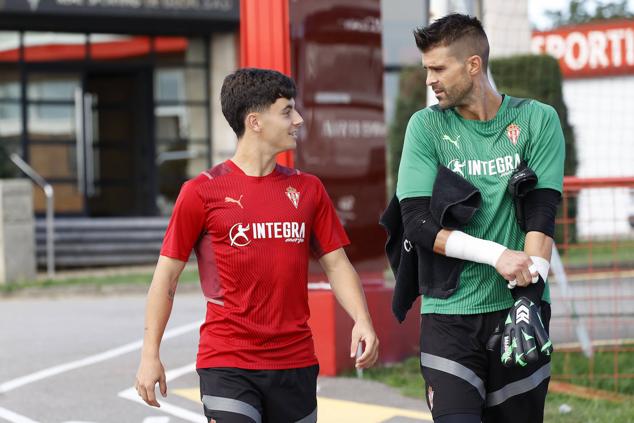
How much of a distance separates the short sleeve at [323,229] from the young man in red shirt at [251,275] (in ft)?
0.10

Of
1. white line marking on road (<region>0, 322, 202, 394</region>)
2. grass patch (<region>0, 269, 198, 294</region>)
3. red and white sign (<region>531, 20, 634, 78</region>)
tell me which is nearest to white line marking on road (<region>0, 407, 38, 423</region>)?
white line marking on road (<region>0, 322, 202, 394</region>)

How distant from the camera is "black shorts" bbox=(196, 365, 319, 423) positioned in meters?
3.92

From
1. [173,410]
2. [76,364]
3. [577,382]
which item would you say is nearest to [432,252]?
[173,410]

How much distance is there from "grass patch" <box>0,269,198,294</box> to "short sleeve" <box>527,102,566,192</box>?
11971 millimetres

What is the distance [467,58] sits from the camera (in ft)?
13.1

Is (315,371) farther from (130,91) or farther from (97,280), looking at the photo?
(130,91)

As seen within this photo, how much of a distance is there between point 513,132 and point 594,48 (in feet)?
92.2

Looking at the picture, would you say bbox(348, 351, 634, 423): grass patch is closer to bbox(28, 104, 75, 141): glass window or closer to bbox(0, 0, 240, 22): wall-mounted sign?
bbox(0, 0, 240, 22): wall-mounted sign

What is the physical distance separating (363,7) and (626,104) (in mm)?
21775

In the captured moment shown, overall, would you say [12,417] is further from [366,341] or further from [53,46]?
[53,46]

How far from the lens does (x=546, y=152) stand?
398 cm

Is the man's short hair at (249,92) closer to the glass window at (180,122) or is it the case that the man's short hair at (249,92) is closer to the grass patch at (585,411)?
the grass patch at (585,411)

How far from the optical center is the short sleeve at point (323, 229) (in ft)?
13.8

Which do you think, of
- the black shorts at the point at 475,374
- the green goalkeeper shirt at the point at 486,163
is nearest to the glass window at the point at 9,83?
the green goalkeeper shirt at the point at 486,163
